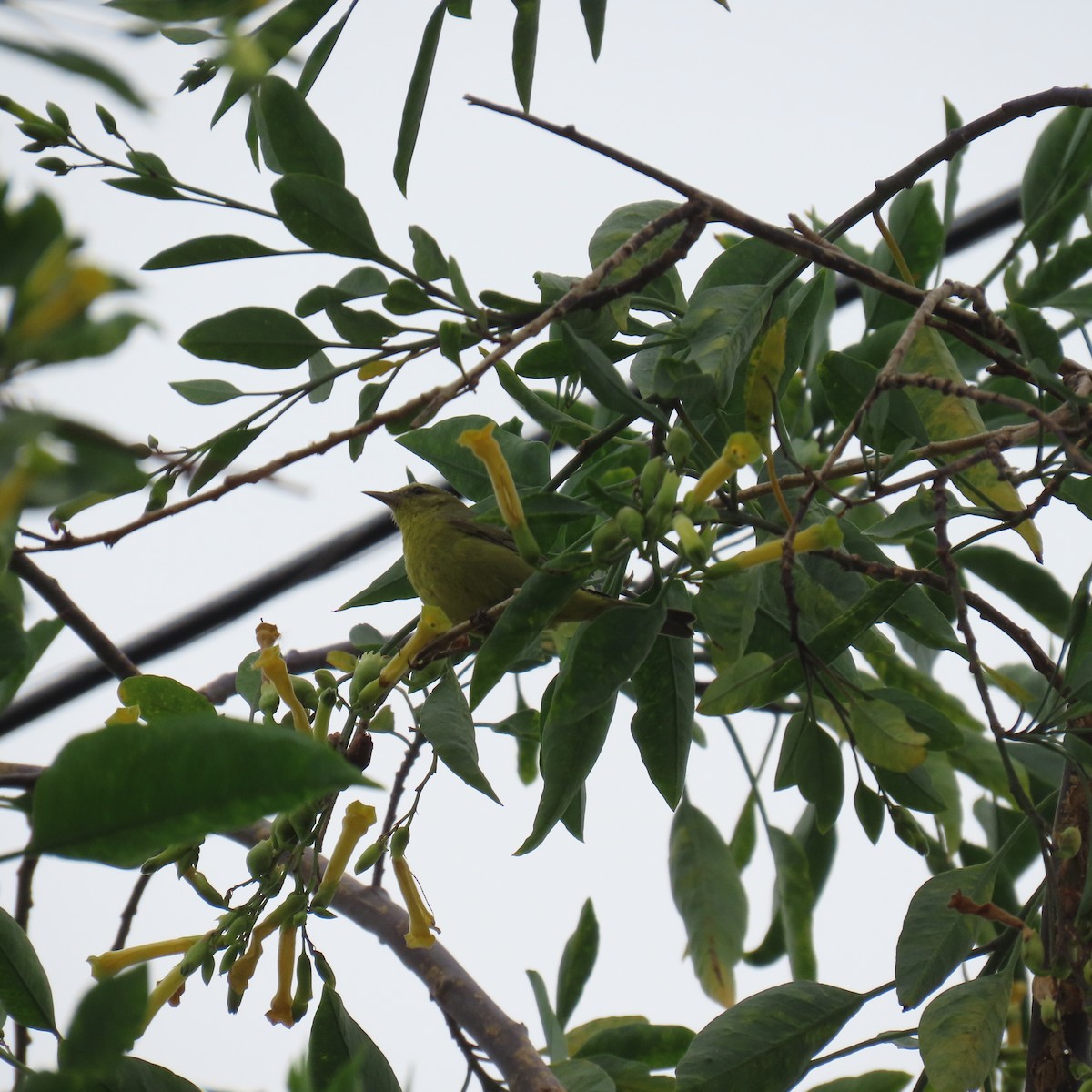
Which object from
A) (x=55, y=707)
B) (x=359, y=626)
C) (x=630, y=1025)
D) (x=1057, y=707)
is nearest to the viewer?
(x=1057, y=707)

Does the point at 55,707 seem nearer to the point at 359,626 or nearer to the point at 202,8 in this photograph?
the point at 359,626

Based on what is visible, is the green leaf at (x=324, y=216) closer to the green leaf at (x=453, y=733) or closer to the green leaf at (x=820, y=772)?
the green leaf at (x=453, y=733)

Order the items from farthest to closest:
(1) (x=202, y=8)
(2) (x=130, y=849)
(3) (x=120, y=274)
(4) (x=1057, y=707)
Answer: (4) (x=1057, y=707)
(1) (x=202, y=8)
(2) (x=130, y=849)
(3) (x=120, y=274)

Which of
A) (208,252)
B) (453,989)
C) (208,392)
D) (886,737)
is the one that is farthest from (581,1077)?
(208,252)

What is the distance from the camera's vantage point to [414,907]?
137 cm

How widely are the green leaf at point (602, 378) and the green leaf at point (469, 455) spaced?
0.32 m

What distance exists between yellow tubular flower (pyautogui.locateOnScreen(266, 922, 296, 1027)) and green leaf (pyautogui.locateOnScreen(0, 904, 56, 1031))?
0.80 feet

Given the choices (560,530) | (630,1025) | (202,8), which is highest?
(202,8)

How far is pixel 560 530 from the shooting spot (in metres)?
1.49

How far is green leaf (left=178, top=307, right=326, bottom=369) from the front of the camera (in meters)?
1.29

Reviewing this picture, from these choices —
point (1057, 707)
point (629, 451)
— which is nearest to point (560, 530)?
point (629, 451)

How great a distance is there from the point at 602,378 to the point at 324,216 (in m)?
0.36

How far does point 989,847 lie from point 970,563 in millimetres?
532

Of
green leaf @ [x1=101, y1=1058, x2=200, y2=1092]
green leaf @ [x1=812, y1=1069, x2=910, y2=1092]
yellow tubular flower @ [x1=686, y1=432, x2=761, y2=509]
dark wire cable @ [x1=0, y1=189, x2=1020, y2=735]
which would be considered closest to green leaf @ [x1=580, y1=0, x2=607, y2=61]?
yellow tubular flower @ [x1=686, y1=432, x2=761, y2=509]
